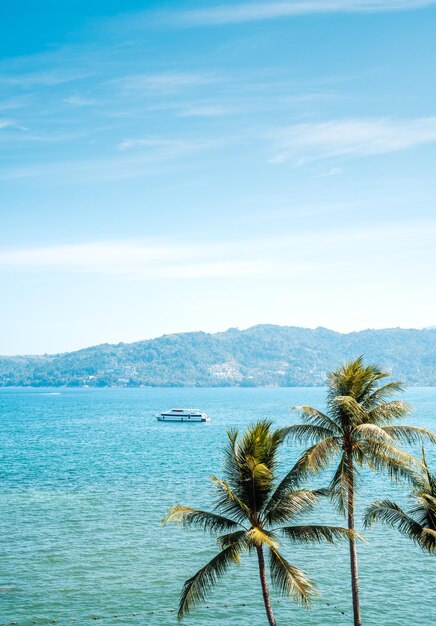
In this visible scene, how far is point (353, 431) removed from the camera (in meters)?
28.8

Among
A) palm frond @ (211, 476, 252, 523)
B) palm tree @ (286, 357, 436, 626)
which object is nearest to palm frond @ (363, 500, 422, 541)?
palm tree @ (286, 357, 436, 626)

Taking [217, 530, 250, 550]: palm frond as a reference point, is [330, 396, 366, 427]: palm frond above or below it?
above

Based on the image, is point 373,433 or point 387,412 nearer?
point 373,433

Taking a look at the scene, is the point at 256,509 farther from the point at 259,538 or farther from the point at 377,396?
the point at 377,396

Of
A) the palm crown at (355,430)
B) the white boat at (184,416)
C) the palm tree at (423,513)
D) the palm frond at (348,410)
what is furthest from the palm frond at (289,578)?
the white boat at (184,416)

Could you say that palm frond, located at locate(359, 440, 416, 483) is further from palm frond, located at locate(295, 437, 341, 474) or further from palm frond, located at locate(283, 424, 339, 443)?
palm frond, located at locate(283, 424, 339, 443)

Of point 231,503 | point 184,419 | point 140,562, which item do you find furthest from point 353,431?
point 184,419

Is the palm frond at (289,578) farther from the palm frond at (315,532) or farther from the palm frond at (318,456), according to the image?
the palm frond at (318,456)

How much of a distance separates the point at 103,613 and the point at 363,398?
2191cm

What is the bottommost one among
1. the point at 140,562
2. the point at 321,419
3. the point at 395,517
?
the point at 140,562

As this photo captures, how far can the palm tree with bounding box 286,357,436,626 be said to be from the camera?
91.7ft

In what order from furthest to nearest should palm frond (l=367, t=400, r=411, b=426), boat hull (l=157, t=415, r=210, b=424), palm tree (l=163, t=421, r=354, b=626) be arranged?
boat hull (l=157, t=415, r=210, b=424)
palm frond (l=367, t=400, r=411, b=426)
palm tree (l=163, t=421, r=354, b=626)

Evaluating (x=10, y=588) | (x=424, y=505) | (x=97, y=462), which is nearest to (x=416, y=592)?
(x=424, y=505)

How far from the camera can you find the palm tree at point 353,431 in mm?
27938
